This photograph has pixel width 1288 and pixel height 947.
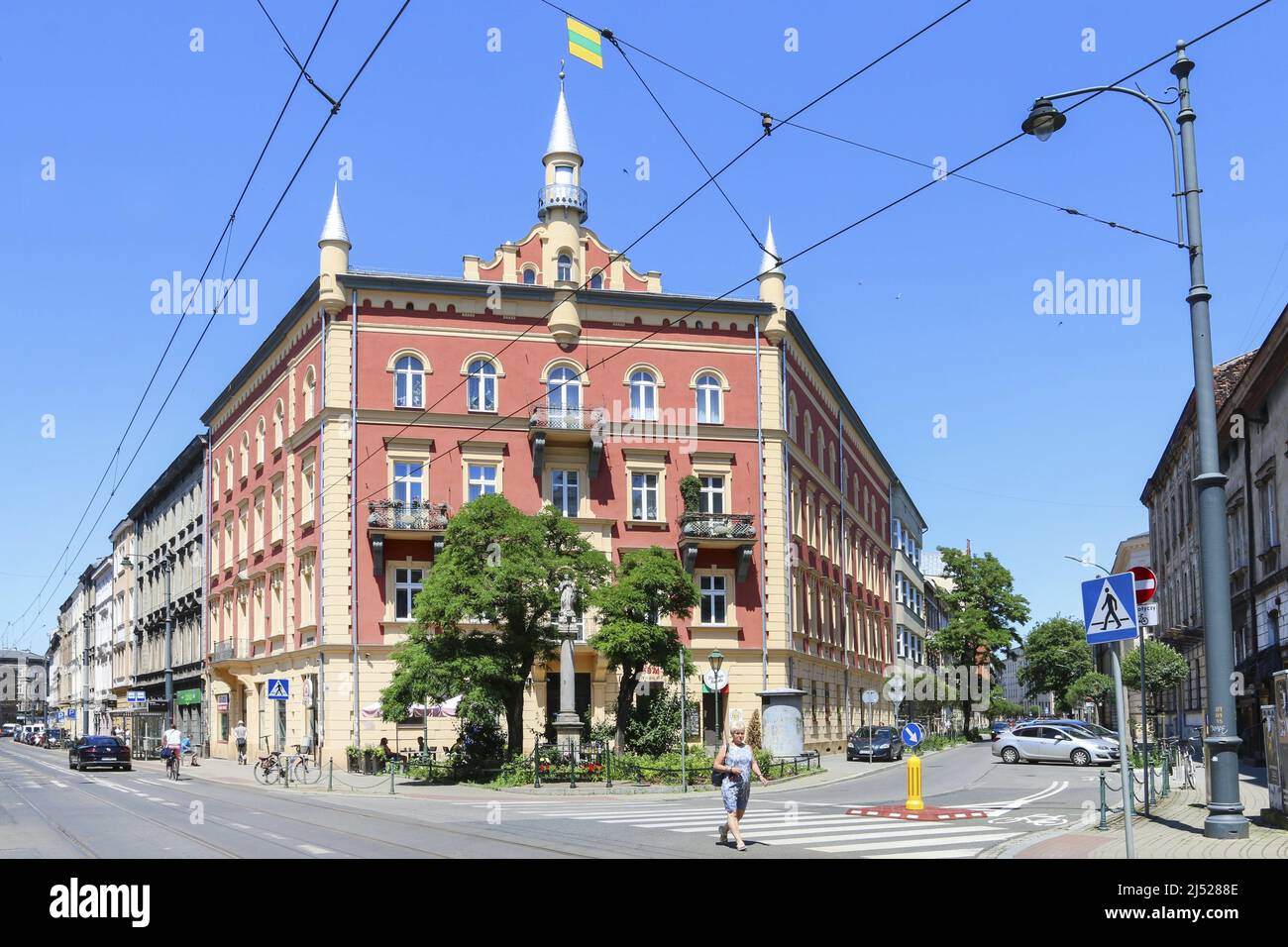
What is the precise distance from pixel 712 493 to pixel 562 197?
11.9 meters

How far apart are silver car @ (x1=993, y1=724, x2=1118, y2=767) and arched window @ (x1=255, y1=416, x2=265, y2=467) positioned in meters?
30.4

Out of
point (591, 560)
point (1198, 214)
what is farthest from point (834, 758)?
point (1198, 214)

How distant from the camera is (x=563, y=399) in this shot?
141ft

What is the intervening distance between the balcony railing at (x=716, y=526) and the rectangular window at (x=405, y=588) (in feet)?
30.0

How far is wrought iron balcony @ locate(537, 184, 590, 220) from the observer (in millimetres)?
44531

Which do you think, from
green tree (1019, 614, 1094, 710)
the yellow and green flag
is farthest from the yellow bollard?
green tree (1019, 614, 1094, 710)

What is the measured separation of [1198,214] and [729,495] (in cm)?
2901

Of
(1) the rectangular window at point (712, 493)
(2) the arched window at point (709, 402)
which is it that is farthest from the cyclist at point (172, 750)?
(2) the arched window at point (709, 402)

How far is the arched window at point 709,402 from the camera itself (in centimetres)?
4441

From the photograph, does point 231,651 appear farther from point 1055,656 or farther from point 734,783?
point 1055,656

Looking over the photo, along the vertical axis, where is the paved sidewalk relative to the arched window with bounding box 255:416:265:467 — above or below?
below

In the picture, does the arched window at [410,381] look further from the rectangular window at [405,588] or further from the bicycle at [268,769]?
the bicycle at [268,769]

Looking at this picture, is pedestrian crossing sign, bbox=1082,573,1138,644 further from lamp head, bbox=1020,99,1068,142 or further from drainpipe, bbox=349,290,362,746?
drainpipe, bbox=349,290,362,746
